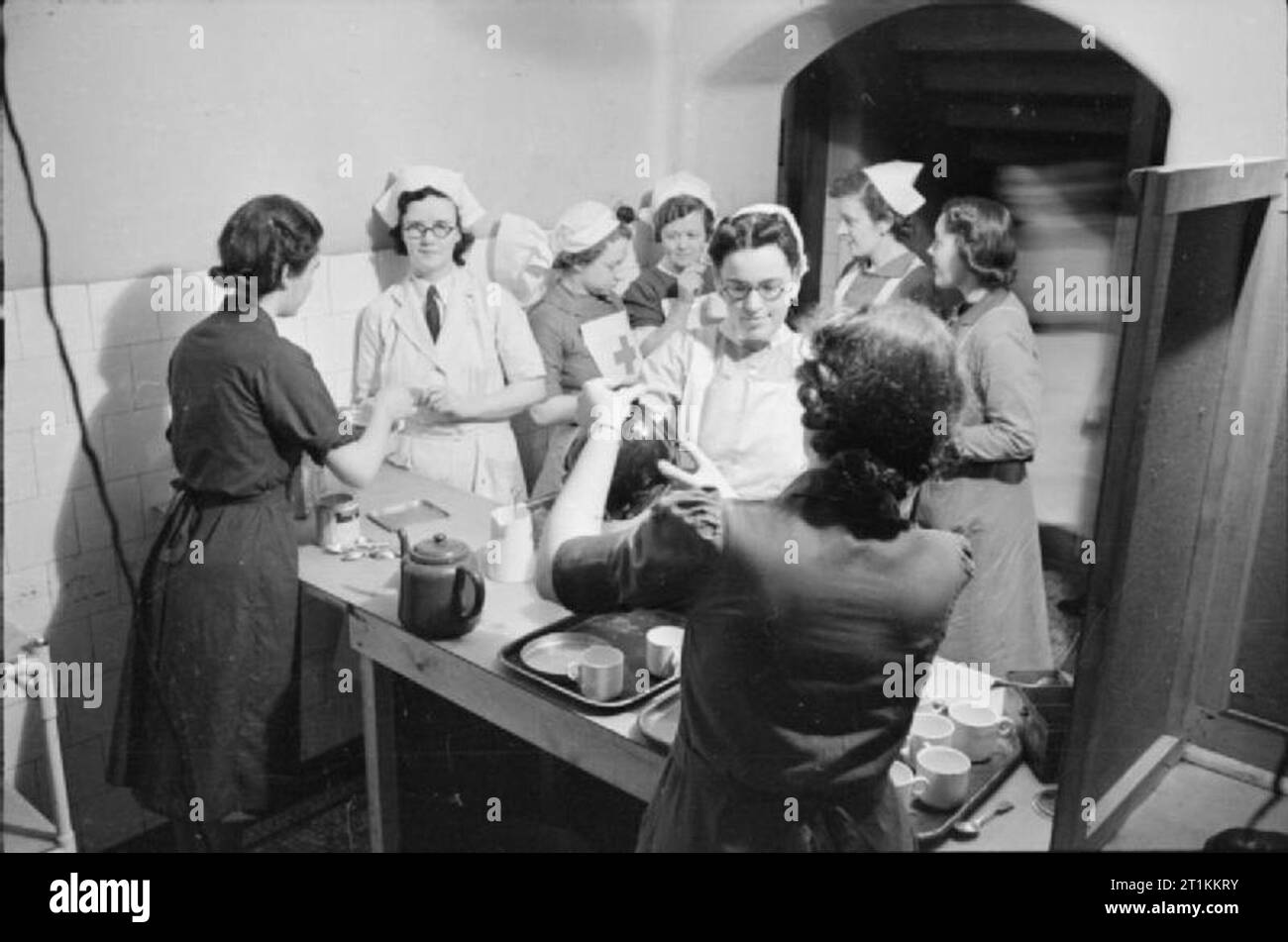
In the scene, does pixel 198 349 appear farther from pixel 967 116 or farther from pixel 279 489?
pixel 967 116

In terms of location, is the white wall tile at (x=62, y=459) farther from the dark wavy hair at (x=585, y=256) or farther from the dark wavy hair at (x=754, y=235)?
the dark wavy hair at (x=754, y=235)

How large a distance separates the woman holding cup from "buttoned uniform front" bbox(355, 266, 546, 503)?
169 cm

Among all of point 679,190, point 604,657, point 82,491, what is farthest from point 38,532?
point 679,190

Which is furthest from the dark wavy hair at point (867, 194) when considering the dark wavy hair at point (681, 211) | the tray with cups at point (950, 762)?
the tray with cups at point (950, 762)

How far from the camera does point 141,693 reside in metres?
2.30

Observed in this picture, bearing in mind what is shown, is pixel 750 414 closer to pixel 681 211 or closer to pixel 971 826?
pixel 971 826

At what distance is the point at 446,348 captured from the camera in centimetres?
294

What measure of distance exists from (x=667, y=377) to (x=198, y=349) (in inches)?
41.1

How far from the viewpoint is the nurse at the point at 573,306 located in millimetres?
3137

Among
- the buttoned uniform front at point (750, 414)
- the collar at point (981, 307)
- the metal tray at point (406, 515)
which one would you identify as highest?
the collar at point (981, 307)
